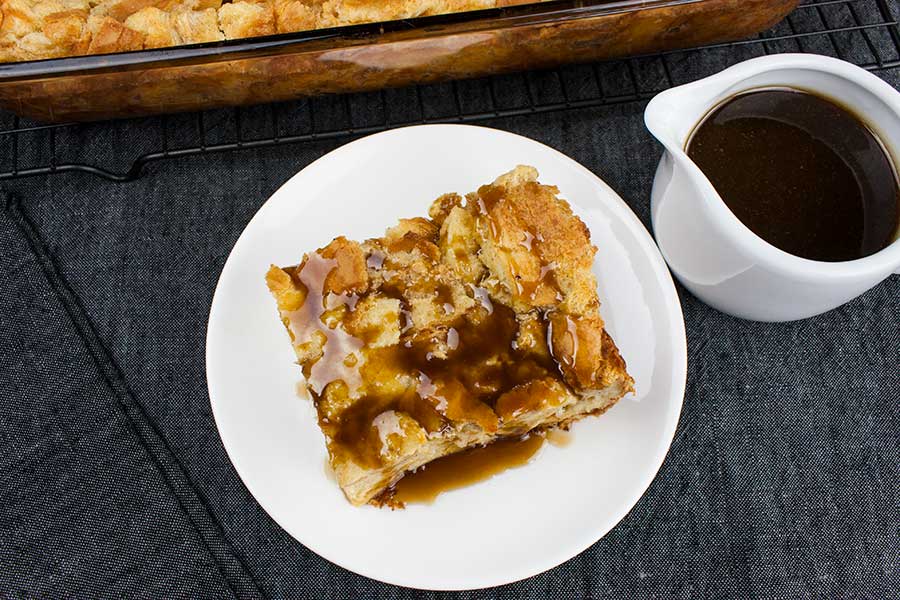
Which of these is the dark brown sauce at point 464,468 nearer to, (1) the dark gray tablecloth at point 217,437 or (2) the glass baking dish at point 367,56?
(1) the dark gray tablecloth at point 217,437

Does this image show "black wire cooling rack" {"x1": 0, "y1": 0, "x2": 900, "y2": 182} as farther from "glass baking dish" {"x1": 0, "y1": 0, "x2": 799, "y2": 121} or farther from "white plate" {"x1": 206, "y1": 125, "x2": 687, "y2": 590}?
"white plate" {"x1": 206, "y1": 125, "x2": 687, "y2": 590}

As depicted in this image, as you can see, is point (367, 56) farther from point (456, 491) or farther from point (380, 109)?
point (456, 491)

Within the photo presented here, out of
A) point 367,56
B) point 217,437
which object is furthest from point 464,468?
point 367,56

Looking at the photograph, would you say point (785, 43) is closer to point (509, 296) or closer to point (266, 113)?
point (509, 296)

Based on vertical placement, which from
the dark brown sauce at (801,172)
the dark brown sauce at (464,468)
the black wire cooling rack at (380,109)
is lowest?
the dark brown sauce at (464,468)

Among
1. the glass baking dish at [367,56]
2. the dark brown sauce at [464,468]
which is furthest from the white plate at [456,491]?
the glass baking dish at [367,56]

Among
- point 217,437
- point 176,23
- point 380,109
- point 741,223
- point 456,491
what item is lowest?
point 456,491

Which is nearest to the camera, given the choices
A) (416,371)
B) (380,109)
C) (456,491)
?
(416,371)
